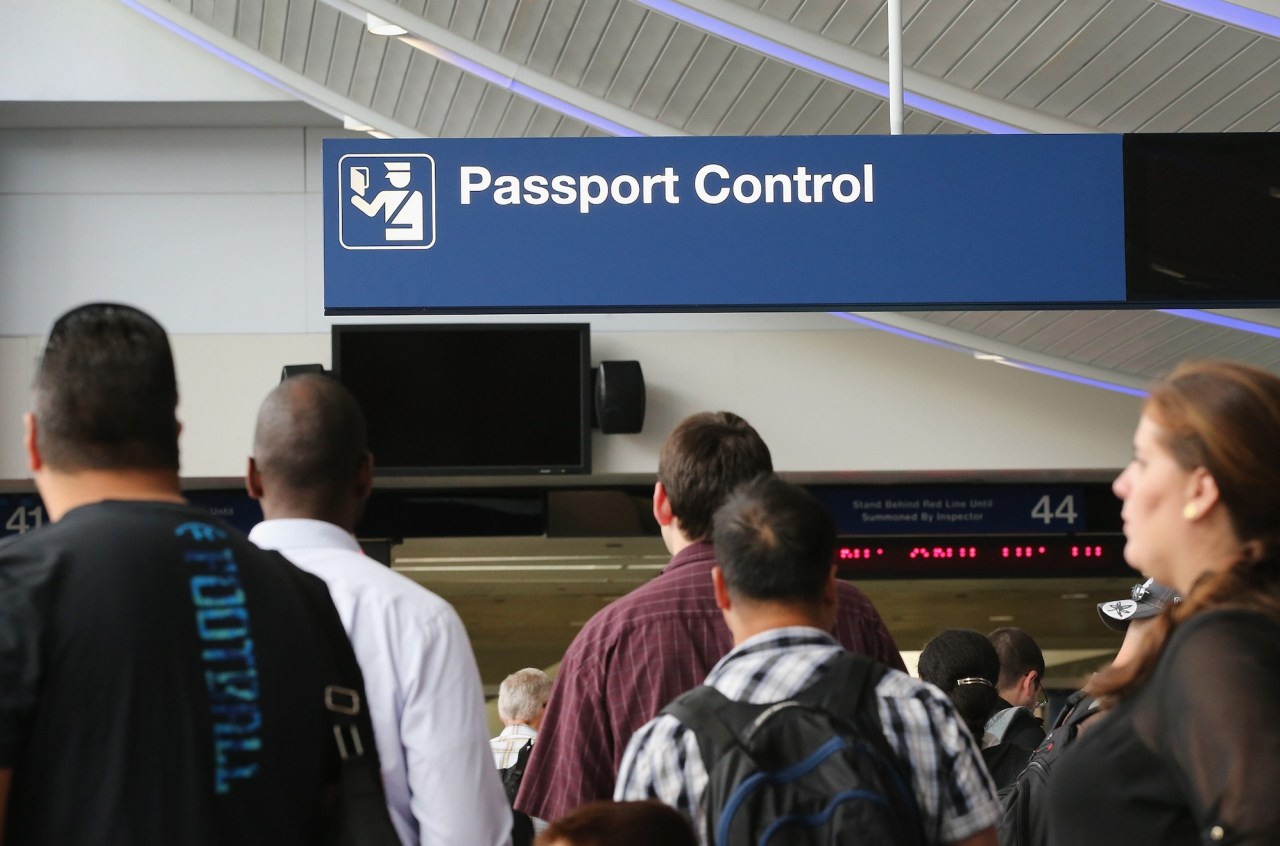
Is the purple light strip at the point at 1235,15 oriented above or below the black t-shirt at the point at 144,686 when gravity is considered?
above

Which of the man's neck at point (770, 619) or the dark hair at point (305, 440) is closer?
the man's neck at point (770, 619)

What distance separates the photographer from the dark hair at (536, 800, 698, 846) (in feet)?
6.95

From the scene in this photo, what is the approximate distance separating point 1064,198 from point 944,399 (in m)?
5.82

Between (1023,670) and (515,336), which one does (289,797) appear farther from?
(515,336)

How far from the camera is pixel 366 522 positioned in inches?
482

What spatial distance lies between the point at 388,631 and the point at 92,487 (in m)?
0.56

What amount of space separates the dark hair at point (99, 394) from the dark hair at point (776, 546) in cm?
85

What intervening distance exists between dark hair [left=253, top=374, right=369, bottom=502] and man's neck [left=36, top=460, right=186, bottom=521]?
1.66 feet

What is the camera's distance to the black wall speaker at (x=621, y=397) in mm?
10367

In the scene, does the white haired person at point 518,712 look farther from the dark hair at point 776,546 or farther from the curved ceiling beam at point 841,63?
the dark hair at point 776,546

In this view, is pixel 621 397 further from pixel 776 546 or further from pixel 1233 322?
pixel 776 546

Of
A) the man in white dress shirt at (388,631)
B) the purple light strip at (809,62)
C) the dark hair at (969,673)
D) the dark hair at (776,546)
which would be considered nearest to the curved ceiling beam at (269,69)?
the purple light strip at (809,62)

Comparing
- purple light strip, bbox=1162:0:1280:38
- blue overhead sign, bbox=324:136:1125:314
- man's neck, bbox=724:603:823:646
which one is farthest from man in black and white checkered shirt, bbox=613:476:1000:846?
purple light strip, bbox=1162:0:1280:38

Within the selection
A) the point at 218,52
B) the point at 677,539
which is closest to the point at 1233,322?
the point at 218,52
